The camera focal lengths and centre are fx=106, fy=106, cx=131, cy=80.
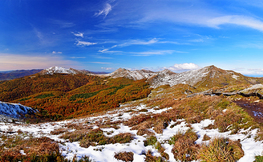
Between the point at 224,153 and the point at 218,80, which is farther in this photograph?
the point at 218,80

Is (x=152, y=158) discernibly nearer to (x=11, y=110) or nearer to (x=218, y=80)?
(x=11, y=110)

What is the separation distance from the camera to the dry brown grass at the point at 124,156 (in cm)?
693

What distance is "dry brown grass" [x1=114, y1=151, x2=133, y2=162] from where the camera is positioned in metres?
6.93

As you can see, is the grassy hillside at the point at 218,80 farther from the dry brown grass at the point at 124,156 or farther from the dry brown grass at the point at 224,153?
the dry brown grass at the point at 124,156

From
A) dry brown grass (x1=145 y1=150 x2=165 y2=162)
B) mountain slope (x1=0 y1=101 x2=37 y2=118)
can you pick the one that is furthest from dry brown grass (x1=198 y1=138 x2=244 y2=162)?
mountain slope (x1=0 y1=101 x2=37 y2=118)

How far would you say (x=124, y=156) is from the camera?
276 inches

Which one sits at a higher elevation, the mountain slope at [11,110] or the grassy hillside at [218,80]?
the grassy hillside at [218,80]

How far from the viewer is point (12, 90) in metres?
200

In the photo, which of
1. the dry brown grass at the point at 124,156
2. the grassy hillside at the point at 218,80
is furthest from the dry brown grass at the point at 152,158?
the grassy hillside at the point at 218,80

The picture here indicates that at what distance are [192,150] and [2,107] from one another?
3638 centimetres

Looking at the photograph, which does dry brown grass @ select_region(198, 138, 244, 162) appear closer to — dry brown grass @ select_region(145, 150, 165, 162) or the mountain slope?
dry brown grass @ select_region(145, 150, 165, 162)

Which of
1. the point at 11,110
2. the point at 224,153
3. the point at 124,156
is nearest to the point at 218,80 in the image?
the point at 224,153

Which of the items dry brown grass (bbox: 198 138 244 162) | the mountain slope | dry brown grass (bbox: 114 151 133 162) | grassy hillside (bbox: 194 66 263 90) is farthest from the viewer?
grassy hillside (bbox: 194 66 263 90)

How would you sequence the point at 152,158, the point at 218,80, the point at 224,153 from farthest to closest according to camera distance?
1. the point at 218,80
2. the point at 152,158
3. the point at 224,153
